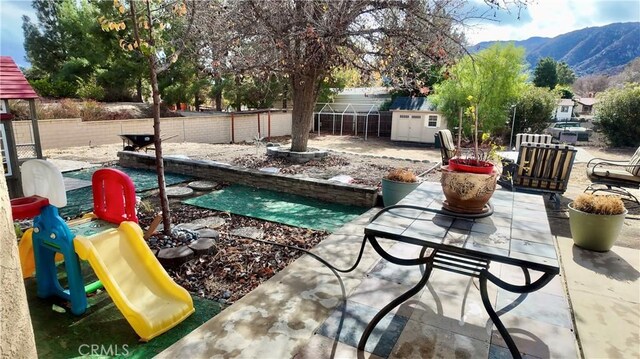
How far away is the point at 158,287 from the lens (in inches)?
97.5

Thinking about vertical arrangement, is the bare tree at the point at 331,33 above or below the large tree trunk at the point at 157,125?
above

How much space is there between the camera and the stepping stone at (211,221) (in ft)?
14.1

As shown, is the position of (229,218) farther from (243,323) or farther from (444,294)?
(444,294)

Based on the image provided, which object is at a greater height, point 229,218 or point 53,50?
point 53,50

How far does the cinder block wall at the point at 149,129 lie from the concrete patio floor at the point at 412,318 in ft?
18.8

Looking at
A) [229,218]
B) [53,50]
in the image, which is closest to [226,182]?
[229,218]

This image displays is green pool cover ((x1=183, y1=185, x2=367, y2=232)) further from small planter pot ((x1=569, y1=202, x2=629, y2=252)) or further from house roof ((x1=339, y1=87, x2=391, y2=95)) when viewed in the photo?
house roof ((x1=339, y1=87, x2=391, y2=95))

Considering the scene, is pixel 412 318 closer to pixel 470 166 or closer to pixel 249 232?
pixel 470 166

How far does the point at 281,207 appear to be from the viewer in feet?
17.1

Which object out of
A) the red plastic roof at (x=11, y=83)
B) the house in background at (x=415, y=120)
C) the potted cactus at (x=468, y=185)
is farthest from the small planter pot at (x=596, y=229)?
the house in background at (x=415, y=120)

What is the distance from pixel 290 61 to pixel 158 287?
5763mm

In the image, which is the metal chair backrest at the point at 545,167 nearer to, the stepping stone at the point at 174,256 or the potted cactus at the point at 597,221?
the potted cactus at the point at 597,221

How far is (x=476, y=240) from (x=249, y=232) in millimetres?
2929

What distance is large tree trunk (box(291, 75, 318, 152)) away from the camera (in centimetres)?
826
